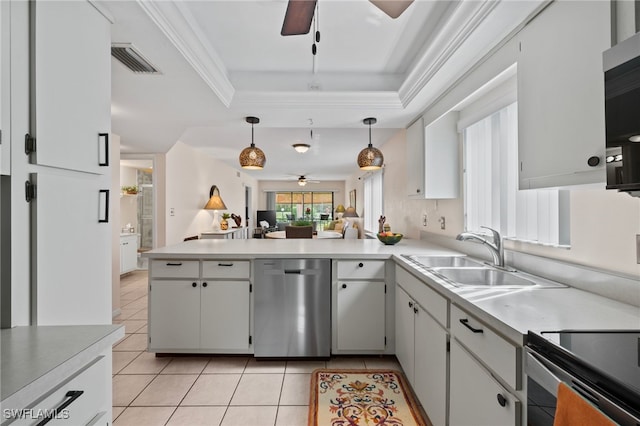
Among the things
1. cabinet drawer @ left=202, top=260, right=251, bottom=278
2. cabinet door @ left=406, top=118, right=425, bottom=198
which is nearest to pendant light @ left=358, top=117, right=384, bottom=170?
cabinet door @ left=406, top=118, right=425, bottom=198

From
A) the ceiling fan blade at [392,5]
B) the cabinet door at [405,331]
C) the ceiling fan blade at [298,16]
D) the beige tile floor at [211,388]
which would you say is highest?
the ceiling fan blade at [392,5]

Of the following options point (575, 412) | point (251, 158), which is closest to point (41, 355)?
point (575, 412)

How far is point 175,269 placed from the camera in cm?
254

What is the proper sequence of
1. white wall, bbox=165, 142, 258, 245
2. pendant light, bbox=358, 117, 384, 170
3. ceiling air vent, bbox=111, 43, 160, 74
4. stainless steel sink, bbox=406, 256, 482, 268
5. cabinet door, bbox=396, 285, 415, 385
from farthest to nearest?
white wall, bbox=165, 142, 258, 245 → pendant light, bbox=358, 117, 384, 170 → stainless steel sink, bbox=406, 256, 482, 268 → cabinet door, bbox=396, 285, 415, 385 → ceiling air vent, bbox=111, 43, 160, 74

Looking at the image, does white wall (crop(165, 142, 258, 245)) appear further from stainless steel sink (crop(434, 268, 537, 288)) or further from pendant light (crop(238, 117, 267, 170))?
stainless steel sink (crop(434, 268, 537, 288))

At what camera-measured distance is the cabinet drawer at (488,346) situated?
976 mm

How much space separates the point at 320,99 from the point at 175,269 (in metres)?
1.98

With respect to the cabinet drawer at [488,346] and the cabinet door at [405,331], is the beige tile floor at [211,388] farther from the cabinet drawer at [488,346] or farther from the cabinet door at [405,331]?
the cabinet drawer at [488,346]

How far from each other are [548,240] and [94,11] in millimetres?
2565

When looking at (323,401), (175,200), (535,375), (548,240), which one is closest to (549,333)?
(535,375)

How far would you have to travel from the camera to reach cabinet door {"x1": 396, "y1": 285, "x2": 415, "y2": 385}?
2.07m

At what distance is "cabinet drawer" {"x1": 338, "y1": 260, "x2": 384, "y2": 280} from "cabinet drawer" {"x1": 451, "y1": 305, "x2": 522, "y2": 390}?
1.10m

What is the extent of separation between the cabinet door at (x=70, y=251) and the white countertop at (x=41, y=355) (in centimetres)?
20

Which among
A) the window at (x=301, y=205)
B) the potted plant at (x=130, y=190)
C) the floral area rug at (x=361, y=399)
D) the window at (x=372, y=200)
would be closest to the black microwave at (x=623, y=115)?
the floral area rug at (x=361, y=399)
